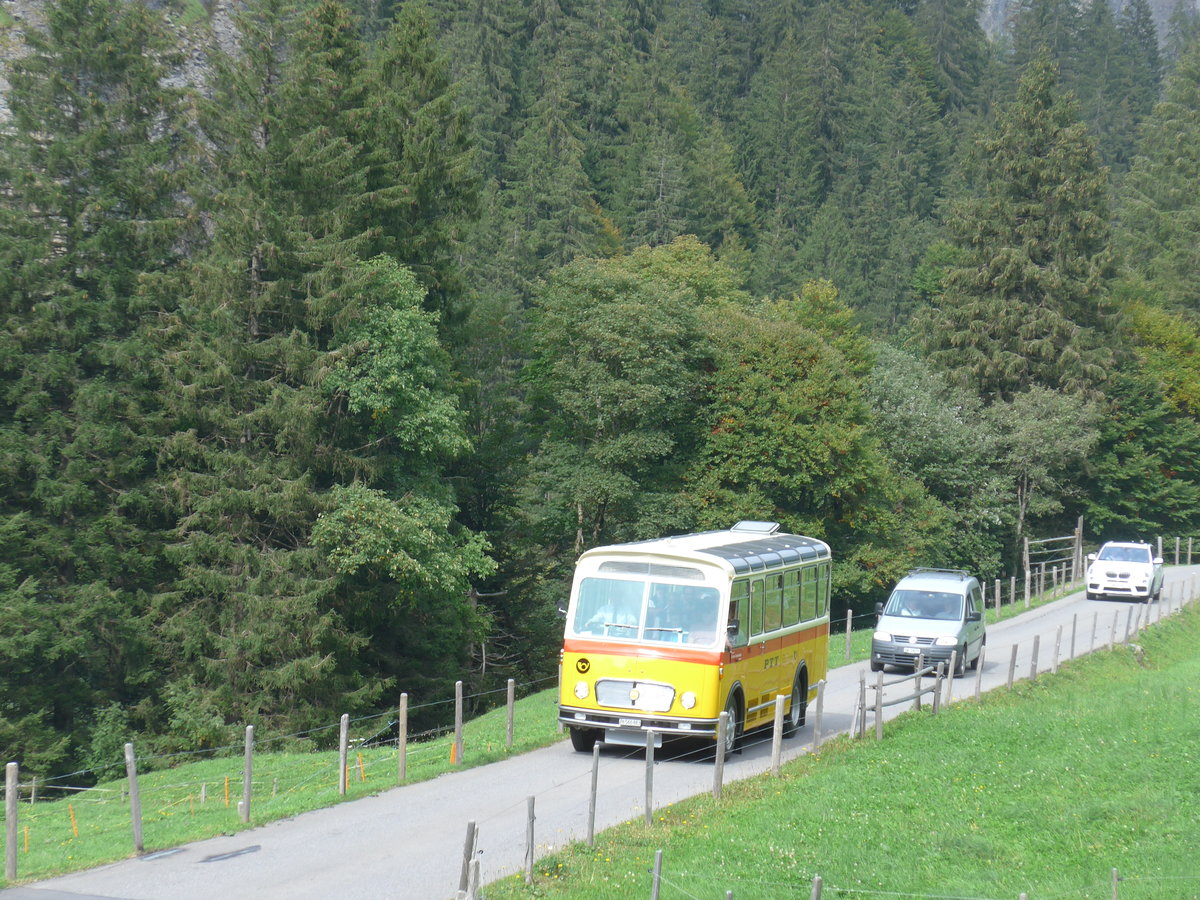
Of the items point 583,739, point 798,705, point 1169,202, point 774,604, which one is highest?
point 1169,202

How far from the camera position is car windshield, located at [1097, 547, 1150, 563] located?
44.4 meters

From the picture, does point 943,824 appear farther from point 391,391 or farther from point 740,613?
point 391,391

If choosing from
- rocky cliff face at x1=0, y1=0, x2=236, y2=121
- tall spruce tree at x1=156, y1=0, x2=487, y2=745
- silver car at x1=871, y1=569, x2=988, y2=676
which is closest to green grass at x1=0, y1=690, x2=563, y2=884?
tall spruce tree at x1=156, y1=0, x2=487, y2=745

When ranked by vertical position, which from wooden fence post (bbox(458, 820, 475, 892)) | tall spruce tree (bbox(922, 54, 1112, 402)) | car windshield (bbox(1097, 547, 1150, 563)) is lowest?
car windshield (bbox(1097, 547, 1150, 563))

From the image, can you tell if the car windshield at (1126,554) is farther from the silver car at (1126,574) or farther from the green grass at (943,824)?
the green grass at (943,824)

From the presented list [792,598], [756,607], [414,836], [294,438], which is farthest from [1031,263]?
[414,836]

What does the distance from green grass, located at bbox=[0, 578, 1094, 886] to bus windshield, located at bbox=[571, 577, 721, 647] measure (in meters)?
2.76

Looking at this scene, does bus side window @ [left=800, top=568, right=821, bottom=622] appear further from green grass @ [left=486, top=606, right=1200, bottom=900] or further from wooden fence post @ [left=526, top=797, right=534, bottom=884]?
wooden fence post @ [left=526, top=797, right=534, bottom=884]

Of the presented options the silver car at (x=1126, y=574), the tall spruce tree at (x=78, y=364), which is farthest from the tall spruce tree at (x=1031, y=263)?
the tall spruce tree at (x=78, y=364)

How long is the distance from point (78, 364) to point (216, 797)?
62.6 ft

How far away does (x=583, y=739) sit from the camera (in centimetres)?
1964

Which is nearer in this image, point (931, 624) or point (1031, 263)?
point (931, 624)

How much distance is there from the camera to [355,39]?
39.5m

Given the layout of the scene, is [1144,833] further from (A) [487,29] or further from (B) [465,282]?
(A) [487,29]
